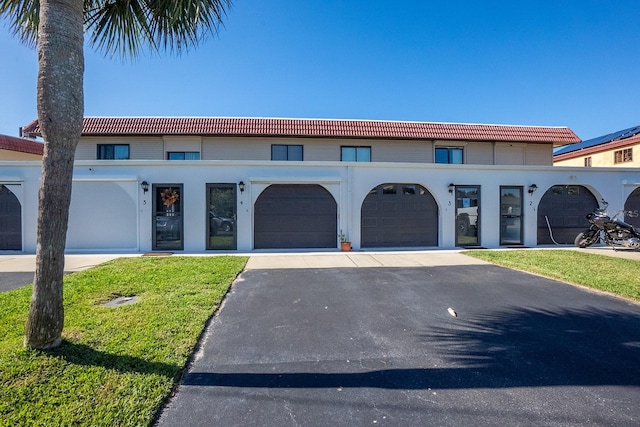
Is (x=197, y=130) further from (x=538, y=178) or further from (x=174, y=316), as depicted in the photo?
(x=538, y=178)

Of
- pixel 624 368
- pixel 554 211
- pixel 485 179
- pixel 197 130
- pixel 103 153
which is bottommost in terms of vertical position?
pixel 624 368

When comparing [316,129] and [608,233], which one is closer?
[608,233]

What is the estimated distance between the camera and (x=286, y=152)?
1337 centimetres

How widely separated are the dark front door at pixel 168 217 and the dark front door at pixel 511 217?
11655 mm

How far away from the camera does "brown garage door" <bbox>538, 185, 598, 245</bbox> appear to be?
11.4 meters

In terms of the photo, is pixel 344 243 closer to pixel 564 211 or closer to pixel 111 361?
pixel 111 361

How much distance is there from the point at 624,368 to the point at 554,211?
416 inches

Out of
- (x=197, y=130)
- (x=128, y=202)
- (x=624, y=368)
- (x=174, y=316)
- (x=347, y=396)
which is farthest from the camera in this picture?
(x=197, y=130)


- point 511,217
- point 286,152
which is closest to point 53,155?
point 286,152

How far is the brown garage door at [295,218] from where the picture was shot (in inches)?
407

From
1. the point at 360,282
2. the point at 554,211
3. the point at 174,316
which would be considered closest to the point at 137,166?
the point at 174,316

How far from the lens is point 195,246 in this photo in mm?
9922

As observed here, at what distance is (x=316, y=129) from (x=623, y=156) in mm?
22012

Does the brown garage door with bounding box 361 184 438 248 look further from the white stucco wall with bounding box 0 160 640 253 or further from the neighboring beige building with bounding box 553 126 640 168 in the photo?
the neighboring beige building with bounding box 553 126 640 168
